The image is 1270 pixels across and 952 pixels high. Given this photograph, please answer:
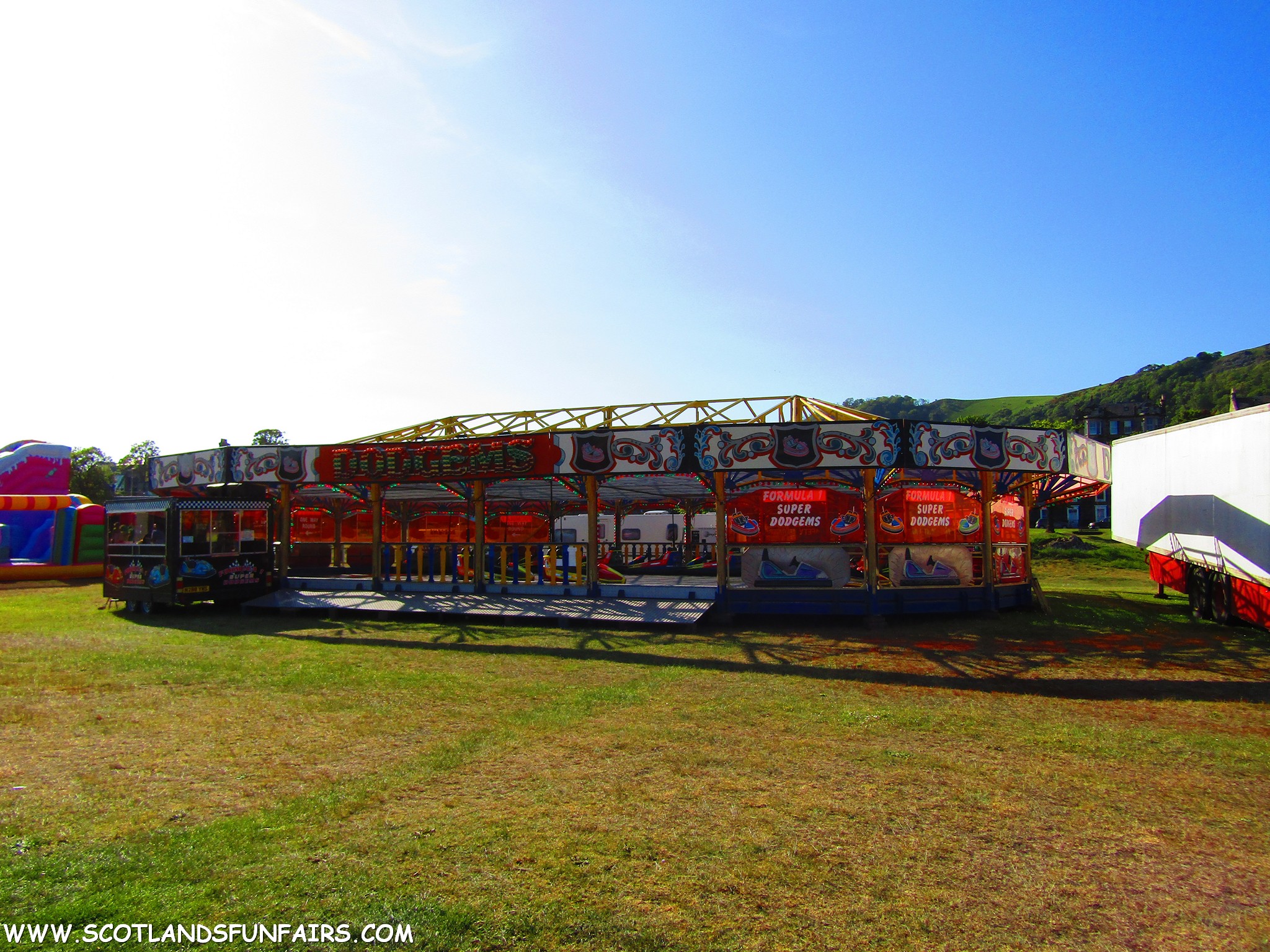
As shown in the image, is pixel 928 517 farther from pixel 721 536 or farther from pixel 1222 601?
pixel 1222 601

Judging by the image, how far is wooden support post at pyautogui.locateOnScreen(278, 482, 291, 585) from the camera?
20.8 m

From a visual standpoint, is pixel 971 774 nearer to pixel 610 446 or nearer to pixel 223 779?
pixel 223 779

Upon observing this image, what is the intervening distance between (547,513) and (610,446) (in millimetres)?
17432

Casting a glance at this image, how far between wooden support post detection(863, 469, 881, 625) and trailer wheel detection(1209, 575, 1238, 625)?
6.69 metres

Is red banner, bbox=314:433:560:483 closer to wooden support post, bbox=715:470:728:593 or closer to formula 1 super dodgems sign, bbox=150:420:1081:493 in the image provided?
formula 1 super dodgems sign, bbox=150:420:1081:493

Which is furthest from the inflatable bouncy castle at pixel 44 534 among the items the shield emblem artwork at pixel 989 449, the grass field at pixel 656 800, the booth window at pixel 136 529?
the shield emblem artwork at pixel 989 449

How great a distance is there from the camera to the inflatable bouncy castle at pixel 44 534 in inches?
1126

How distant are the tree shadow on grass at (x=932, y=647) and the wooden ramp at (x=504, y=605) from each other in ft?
1.19

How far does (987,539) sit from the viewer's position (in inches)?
672

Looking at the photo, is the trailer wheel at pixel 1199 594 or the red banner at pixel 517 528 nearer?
the trailer wheel at pixel 1199 594

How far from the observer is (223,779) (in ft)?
20.7

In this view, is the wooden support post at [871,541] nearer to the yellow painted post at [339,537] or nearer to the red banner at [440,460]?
the red banner at [440,460]

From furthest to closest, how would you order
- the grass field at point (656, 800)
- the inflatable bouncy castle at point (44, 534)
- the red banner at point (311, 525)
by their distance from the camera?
the red banner at point (311, 525) < the inflatable bouncy castle at point (44, 534) < the grass field at point (656, 800)

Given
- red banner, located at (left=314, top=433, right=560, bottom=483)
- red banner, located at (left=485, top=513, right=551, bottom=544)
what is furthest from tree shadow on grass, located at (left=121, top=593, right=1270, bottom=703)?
red banner, located at (left=485, top=513, right=551, bottom=544)
